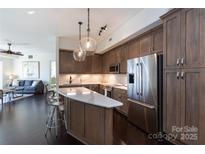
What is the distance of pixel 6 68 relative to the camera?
12258 mm

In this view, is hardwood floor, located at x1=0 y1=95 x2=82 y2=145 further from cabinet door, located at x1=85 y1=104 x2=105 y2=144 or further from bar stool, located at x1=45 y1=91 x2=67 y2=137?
cabinet door, located at x1=85 y1=104 x2=105 y2=144

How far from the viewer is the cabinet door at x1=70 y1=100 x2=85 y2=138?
3.41 metres

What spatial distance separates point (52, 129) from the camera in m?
4.36

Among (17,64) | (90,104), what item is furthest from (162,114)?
(17,64)

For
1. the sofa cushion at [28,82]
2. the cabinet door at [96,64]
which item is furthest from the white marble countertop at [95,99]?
the sofa cushion at [28,82]

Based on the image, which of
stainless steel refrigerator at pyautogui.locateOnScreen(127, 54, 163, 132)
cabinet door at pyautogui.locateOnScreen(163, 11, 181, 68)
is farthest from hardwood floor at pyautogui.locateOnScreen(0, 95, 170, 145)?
cabinet door at pyautogui.locateOnScreen(163, 11, 181, 68)

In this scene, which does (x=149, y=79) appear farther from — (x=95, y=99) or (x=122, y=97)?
(x=122, y=97)

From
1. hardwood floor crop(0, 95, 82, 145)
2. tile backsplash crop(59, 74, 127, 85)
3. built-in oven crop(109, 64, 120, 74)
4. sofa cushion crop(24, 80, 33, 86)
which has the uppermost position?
built-in oven crop(109, 64, 120, 74)

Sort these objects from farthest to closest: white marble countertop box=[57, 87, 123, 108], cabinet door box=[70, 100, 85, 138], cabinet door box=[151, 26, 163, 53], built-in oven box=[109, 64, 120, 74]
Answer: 1. built-in oven box=[109, 64, 120, 74]
2. cabinet door box=[151, 26, 163, 53]
3. cabinet door box=[70, 100, 85, 138]
4. white marble countertop box=[57, 87, 123, 108]

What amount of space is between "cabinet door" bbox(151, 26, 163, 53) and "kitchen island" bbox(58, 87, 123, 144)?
5.40 feet

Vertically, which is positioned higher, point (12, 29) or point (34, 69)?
point (12, 29)
